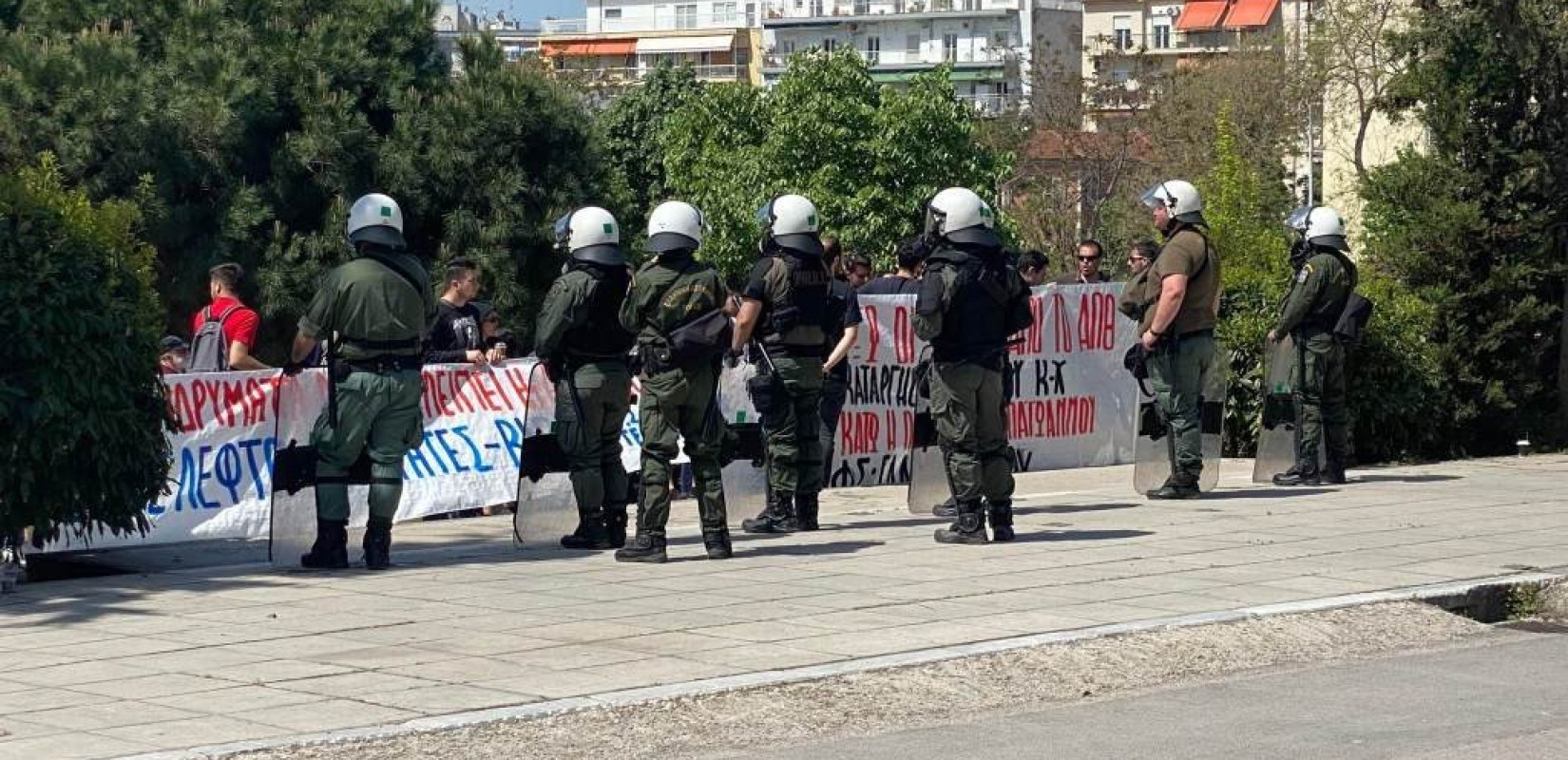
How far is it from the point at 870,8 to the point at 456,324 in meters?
131

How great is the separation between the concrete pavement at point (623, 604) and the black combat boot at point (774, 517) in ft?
1.19

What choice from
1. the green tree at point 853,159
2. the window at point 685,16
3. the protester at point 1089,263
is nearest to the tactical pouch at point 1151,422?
the protester at point 1089,263

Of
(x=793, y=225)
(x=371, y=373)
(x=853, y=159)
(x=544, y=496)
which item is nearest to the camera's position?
(x=371, y=373)

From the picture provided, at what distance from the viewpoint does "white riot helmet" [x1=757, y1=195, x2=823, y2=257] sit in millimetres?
13164

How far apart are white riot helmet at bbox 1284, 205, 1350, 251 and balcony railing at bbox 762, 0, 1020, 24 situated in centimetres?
12337

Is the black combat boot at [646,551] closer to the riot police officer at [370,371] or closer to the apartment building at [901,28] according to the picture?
the riot police officer at [370,371]

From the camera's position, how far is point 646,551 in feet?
39.5

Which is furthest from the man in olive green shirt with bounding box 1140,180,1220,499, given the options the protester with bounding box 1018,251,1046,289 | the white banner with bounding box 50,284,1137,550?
the protester with bounding box 1018,251,1046,289

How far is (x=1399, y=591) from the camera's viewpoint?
11.0m

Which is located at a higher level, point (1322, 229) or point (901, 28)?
point (901, 28)

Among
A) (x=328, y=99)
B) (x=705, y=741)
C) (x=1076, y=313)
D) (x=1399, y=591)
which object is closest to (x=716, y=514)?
(x=1399, y=591)

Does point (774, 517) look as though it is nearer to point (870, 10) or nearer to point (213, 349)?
point (213, 349)

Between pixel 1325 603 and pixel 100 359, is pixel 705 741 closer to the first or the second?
pixel 1325 603

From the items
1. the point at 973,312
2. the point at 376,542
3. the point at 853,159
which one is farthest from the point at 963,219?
the point at 853,159
